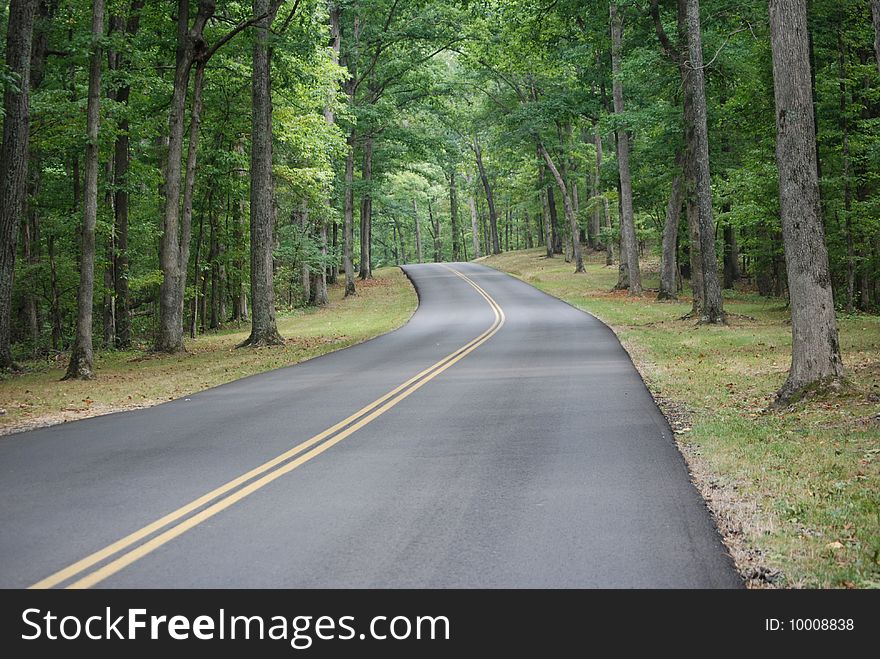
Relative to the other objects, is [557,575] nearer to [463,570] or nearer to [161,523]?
[463,570]

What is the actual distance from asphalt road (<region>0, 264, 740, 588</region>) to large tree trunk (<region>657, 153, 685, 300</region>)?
19.6 metres

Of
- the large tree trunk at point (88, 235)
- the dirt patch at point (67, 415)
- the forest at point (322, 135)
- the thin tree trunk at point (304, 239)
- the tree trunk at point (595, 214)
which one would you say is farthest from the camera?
the tree trunk at point (595, 214)

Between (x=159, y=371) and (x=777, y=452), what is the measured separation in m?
14.3

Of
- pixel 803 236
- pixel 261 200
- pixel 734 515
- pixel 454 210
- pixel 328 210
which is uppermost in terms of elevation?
pixel 454 210

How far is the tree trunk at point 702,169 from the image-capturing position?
21.7 metres

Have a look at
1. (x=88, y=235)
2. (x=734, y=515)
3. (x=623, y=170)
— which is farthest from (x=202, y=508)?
(x=623, y=170)

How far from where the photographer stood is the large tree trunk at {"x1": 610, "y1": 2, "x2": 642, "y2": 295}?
31125 millimetres

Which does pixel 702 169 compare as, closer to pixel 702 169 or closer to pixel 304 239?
pixel 702 169

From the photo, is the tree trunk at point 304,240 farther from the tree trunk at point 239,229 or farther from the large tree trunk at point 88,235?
the large tree trunk at point 88,235

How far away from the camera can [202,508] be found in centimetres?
618

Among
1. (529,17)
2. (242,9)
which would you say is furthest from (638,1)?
(242,9)

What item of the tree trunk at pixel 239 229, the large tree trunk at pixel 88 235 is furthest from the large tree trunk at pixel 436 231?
the large tree trunk at pixel 88 235

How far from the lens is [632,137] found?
119 ft
